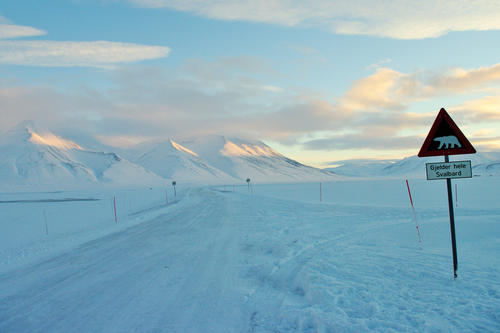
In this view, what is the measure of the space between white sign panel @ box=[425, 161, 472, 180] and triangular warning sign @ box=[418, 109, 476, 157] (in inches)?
8.3

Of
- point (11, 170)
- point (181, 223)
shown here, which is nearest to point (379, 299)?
point (181, 223)

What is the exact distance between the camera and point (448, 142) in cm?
682

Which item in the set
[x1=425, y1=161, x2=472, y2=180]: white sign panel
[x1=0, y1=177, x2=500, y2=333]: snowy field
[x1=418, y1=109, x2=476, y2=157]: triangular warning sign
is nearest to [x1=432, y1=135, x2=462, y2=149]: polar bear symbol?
[x1=418, y1=109, x2=476, y2=157]: triangular warning sign

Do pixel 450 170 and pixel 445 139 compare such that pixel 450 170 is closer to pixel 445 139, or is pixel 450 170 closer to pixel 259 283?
pixel 445 139

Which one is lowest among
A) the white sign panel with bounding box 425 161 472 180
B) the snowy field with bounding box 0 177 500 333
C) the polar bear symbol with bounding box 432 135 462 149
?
the snowy field with bounding box 0 177 500 333

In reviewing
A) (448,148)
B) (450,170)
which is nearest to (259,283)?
Answer: (450,170)

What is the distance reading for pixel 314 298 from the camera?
5.98 m

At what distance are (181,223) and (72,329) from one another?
1158cm

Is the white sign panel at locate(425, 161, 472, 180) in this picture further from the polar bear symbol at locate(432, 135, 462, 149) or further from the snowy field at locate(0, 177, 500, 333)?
the snowy field at locate(0, 177, 500, 333)

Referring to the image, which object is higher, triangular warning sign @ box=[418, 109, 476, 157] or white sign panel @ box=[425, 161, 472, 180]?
triangular warning sign @ box=[418, 109, 476, 157]

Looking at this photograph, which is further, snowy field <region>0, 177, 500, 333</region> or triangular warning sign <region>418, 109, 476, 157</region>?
triangular warning sign <region>418, 109, 476, 157</region>

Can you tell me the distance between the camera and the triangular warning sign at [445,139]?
6656mm

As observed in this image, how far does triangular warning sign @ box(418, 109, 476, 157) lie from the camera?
666 cm

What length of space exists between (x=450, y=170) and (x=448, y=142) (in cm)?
53
